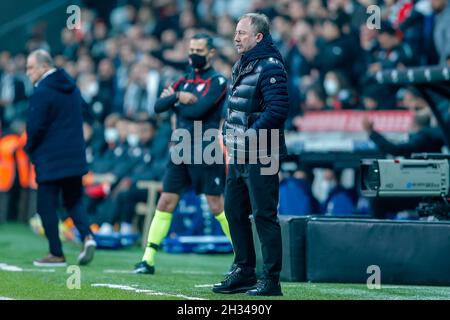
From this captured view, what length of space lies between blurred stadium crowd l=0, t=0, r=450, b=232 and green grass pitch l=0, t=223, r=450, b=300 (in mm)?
2711

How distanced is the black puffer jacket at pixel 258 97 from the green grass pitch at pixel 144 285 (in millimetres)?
1212

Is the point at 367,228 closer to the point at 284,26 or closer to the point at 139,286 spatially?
the point at 139,286

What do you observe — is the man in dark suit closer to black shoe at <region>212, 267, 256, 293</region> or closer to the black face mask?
the black face mask

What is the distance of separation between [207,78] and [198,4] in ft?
39.5

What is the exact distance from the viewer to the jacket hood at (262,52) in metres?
8.52

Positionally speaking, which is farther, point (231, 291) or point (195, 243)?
point (195, 243)

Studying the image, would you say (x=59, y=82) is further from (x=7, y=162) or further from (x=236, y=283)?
(x=7, y=162)

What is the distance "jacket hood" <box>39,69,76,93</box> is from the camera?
11.6 meters

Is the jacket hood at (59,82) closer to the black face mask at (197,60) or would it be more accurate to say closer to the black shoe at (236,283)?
the black face mask at (197,60)

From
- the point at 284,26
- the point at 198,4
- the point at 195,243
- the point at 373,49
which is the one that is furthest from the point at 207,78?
the point at 198,4

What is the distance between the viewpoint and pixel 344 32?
16.9 meters

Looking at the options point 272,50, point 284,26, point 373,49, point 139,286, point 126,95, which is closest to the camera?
point 272,50

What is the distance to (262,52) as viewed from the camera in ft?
28.0

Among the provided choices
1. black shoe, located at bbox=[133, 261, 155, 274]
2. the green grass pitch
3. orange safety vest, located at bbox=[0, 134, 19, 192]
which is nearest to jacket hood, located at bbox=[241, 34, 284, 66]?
the green grass pitch
